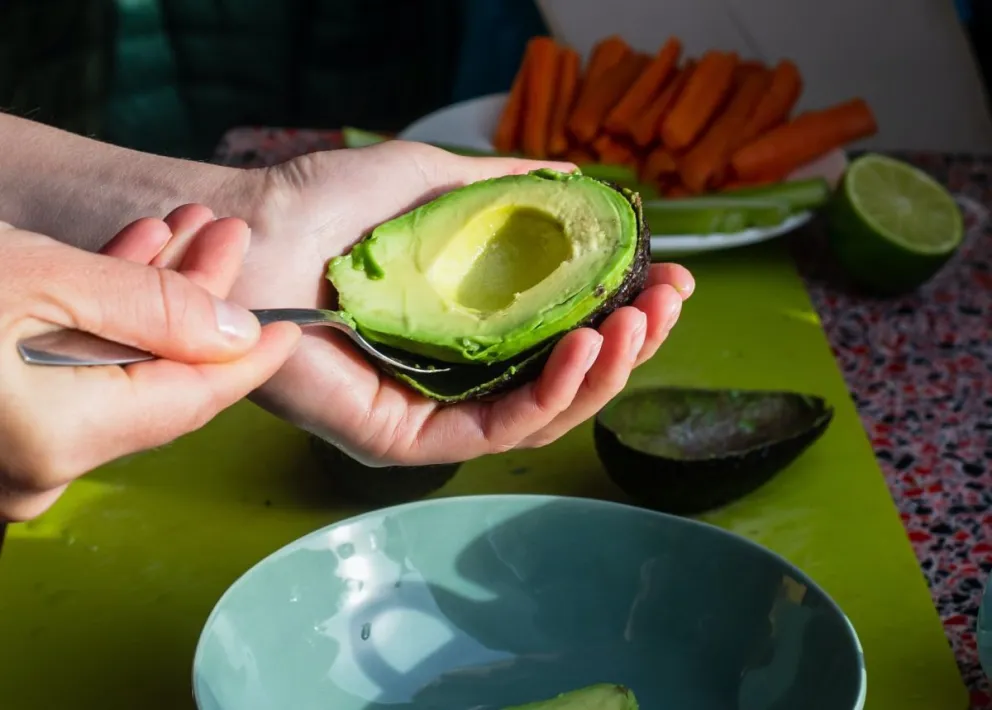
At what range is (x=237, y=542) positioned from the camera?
98 cm

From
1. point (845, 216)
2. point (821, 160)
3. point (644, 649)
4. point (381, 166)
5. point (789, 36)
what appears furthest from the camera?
point (789, 36)

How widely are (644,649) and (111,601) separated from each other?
1.34 feet

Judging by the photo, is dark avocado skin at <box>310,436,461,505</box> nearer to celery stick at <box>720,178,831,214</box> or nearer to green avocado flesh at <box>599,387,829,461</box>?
green avocado flesh at <box>599,387,829,461</box>

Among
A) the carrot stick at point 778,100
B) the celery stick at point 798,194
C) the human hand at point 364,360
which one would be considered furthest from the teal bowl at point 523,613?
the carrot stick at point 778,100

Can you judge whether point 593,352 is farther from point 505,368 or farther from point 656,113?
point 656,113

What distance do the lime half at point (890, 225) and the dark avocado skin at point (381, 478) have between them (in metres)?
0.64

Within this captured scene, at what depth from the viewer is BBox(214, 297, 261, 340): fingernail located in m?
0.62

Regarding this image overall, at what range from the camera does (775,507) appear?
103cm

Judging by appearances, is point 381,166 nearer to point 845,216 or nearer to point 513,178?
point 513,178

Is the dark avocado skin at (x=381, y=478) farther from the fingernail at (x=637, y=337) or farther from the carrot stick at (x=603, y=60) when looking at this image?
the carrot stick at (x=603, y=60)

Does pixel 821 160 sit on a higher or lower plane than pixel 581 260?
lower

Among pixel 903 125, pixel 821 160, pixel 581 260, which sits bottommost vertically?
pixel 903 125

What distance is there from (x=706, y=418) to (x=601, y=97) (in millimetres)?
738

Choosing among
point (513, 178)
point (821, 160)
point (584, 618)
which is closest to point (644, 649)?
point (584, 618)
